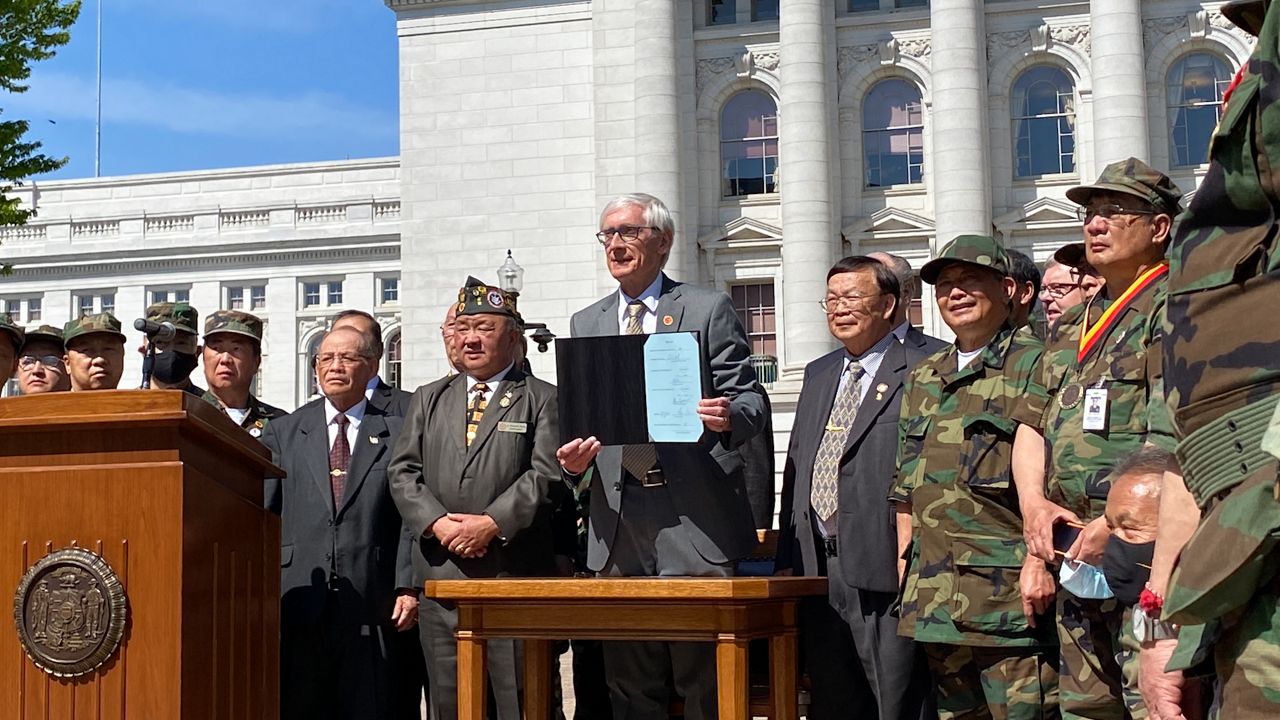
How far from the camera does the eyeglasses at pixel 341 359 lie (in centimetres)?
707

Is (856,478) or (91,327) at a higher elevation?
(91,327)

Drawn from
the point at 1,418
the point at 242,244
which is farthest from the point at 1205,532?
the point at 242,244

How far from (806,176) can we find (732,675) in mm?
30440

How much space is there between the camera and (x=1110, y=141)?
33375 millimetres

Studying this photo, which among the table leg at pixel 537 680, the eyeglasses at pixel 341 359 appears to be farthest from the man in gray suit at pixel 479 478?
the eyeglasses at pixel 341 359

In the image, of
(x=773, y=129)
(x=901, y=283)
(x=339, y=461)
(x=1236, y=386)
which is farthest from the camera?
(x=773, y=129)


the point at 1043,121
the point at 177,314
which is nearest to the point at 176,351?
the point at 177,314

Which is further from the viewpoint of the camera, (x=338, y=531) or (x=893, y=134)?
(x=893, y=134)

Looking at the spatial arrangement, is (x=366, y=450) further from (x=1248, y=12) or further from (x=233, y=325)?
(x=1248, y=12)

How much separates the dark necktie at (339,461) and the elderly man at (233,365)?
48 cm

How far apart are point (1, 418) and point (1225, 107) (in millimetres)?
3366

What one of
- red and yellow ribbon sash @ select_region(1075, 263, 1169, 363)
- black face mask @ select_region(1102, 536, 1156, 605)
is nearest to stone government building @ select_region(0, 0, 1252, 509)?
red and yellow ribbon sash @ select_region(1075, 263, 1169, 363)

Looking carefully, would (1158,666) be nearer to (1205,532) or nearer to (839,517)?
(1205,532)

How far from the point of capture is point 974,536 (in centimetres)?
563
